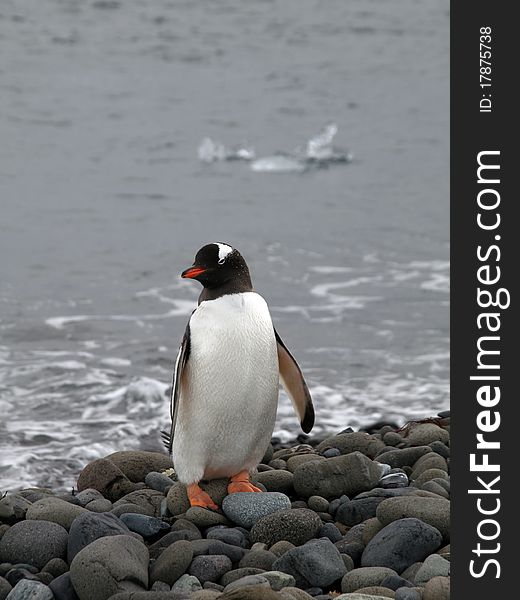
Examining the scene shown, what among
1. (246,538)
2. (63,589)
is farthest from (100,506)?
(63,589)

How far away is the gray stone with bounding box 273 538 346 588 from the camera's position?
12.3 feet

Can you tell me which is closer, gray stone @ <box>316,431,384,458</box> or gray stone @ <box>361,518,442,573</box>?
gray stone @ <box>361,518,442,573</box>

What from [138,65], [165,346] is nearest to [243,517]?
[165,346]

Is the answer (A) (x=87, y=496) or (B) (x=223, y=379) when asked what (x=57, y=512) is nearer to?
(A) (x=87, y=496)

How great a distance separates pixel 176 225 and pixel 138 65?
11.8m

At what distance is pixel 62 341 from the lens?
30.5 feet

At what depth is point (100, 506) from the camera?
4.53 m

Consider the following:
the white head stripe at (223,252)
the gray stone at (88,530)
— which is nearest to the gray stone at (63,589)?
the gray stone at (88,530)

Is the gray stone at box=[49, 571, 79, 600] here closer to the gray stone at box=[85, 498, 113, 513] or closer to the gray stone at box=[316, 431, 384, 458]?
the gray stone at box=[85, 498, 113, 513]

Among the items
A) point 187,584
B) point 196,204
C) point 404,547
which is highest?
point 196,204

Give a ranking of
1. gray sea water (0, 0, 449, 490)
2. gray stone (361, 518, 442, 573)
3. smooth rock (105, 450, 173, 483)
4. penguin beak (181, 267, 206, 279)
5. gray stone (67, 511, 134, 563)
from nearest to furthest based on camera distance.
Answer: gray stone (361, 518, 442, 573) < gray stone (67, 511, 134, 563) < penguin beak (181, 267, 206, 279) < smooth rock (105, 450, 173, 483) < gray sea water (0, 0, 449, 490)

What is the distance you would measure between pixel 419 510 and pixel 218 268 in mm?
1209

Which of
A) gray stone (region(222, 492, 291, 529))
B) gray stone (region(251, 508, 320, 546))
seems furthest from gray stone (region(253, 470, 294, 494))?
gray stone (region(251, 508, 320, 546))

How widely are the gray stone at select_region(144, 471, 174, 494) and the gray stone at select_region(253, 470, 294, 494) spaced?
0.40 meters
